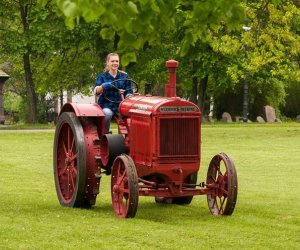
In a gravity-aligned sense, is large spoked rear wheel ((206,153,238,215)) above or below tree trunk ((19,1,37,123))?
below

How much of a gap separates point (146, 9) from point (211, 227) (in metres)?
4.78

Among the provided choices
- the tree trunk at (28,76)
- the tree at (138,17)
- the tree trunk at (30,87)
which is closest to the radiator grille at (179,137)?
the tree at (138,17)

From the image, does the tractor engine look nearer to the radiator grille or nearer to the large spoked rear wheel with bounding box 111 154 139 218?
the radiator grille

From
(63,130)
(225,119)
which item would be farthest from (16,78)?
(63,130)

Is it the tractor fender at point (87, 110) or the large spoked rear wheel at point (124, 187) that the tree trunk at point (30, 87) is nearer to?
the tractor fender at point (87, 110)

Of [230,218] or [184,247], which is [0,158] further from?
[184,247]

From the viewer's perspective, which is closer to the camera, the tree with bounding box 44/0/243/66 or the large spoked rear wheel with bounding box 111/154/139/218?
the tree with bounding box 44/0/243/66

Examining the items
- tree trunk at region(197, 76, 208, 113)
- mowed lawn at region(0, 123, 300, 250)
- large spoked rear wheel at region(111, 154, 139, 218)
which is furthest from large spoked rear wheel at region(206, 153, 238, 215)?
tree trunk at region(197, 76, 208, 113)

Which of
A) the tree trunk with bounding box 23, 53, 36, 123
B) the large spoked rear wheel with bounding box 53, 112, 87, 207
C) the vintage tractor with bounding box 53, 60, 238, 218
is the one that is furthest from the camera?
the tree trunk with bounding box 23, 53, 36, 123

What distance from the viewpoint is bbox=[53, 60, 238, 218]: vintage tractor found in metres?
11.7

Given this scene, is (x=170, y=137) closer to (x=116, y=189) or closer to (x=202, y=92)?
(x=116, y=189)

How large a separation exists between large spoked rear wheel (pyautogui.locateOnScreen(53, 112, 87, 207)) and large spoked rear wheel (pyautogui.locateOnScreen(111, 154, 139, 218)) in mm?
692

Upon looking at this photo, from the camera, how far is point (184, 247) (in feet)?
30.8

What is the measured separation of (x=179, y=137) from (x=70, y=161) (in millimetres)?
1997
